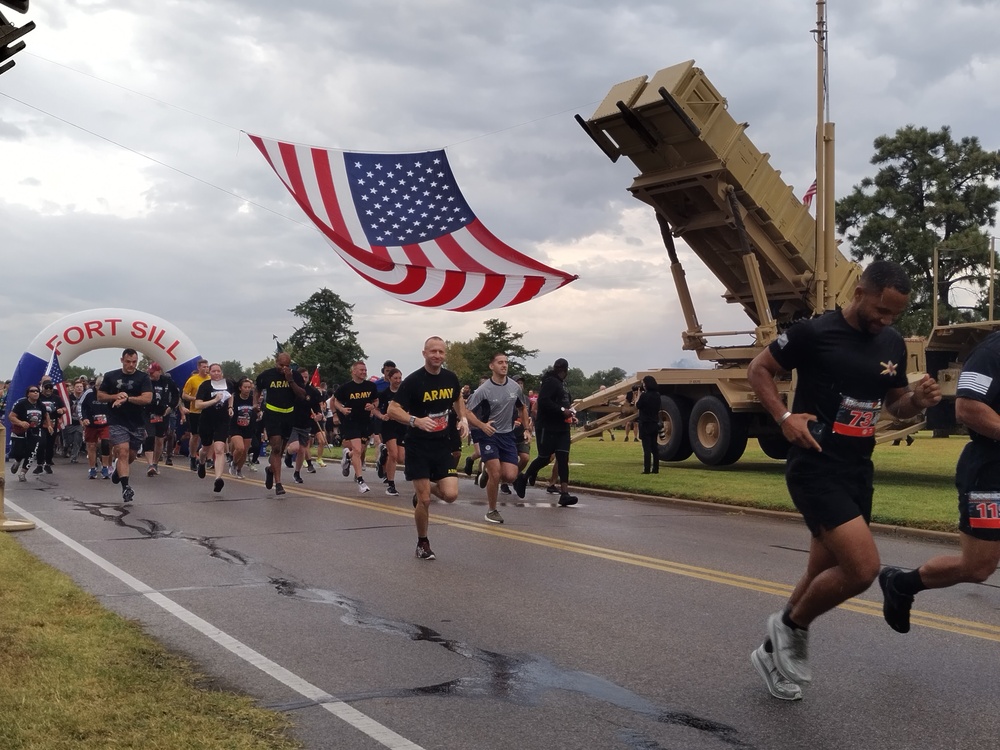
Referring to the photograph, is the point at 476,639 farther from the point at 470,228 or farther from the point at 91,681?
the point at 470,228

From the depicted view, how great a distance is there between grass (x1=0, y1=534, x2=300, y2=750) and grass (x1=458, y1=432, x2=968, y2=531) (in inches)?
328

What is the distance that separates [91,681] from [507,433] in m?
7.80

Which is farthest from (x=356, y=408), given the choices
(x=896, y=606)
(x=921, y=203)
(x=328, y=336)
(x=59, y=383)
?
(x=328, y=336)

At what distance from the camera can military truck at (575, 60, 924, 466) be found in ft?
49.9

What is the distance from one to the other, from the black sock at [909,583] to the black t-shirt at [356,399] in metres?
12.1

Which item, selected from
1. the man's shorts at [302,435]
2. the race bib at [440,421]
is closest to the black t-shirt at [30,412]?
the man's shorts at [302,435]

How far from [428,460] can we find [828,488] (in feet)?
16.3

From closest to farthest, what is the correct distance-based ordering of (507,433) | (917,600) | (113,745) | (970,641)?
(113,745) < (970,641) < (917,600) < (507,433)

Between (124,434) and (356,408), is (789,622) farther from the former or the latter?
(356,408)

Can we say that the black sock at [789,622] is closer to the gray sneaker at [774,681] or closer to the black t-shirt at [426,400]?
the gray sneaker at [774,681]

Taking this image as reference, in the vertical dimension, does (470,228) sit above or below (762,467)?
above

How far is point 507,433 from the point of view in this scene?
1238 centimetres

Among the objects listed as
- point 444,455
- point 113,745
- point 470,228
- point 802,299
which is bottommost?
point 113,745

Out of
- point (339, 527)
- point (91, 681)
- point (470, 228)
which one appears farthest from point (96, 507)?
point (91, 681)
